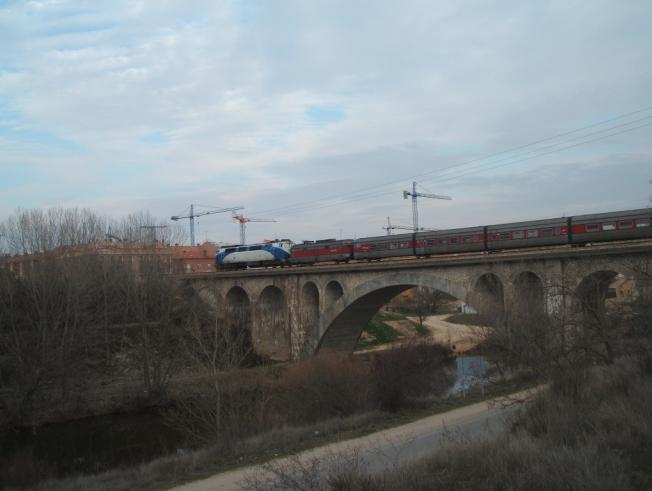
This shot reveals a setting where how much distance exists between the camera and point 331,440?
43.9 feet

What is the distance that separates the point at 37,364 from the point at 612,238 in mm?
23514

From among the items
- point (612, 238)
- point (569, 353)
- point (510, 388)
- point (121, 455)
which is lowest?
point (121, 455)

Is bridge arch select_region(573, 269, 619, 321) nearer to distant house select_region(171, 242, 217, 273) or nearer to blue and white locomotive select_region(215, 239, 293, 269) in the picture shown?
blue and white locomotive select_region(215, 239, 293, 269)

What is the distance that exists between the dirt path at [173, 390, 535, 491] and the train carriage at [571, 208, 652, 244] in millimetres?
8142

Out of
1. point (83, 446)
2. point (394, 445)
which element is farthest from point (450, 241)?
point (83, 446)

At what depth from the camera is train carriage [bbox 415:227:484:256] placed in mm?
25516

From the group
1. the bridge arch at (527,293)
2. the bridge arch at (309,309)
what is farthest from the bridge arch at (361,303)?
the bridge arch at (527,293)

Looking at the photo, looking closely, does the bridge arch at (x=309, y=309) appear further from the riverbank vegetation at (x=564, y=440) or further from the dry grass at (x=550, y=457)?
the dry grass at (x=550, y=457)

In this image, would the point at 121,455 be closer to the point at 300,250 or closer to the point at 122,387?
the point at 122,387

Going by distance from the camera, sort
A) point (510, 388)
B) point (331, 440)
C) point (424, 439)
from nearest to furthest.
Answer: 1. point (424, 439)
2. point (331, 440)
3. point (510, 388)

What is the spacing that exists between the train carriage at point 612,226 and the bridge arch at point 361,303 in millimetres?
5392

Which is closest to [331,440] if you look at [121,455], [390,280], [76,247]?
[121,455]

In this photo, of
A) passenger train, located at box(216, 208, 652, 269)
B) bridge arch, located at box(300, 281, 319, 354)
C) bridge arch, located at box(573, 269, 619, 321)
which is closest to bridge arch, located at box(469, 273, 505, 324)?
passenger train, located at box(216, 208, 652, 269)

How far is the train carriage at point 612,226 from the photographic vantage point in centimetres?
1983
